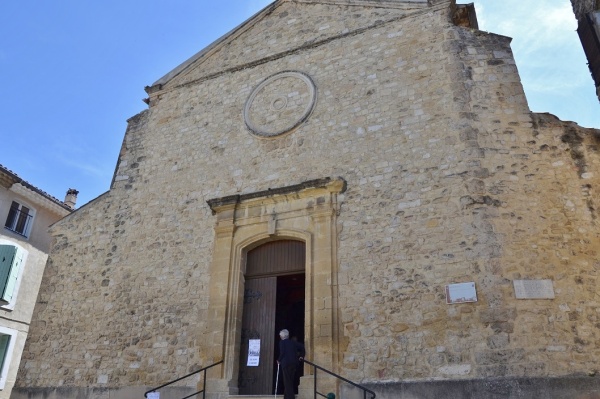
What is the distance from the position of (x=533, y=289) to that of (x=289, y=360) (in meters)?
3.25

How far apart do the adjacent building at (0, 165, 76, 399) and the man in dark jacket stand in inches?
348

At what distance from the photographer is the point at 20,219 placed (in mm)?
14609

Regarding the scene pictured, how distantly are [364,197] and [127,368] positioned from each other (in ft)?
15.4

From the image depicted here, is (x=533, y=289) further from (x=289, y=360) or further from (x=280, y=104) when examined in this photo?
(x=280, y=104)

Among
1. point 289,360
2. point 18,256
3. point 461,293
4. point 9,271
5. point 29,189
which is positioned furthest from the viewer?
point 29,189

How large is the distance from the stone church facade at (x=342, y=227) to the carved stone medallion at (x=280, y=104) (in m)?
0.04

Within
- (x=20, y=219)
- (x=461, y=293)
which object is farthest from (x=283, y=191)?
(x=20, y=219)

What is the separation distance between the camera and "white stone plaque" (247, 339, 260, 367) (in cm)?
741

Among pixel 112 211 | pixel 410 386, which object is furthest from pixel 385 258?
pixel 112 211

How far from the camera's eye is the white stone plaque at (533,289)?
627cm

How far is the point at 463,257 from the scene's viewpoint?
6723 mm

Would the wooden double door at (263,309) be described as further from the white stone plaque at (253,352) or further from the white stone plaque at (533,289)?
the white stone plaque at (533,289)

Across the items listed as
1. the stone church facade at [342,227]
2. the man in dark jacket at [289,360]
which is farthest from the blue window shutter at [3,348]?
the man in dark jacket at [289,360]

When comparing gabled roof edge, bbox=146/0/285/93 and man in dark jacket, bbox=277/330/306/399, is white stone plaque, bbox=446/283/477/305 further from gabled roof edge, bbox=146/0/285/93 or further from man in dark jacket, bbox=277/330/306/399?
gabled roof edge, bbox=146/0/285/93
